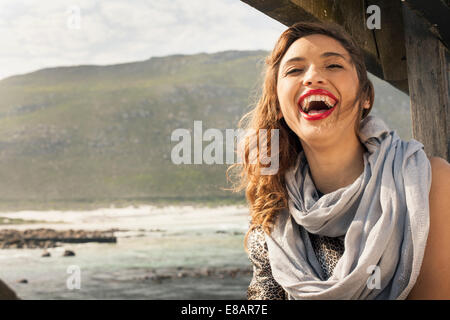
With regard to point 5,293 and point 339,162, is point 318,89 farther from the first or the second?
point 5,293

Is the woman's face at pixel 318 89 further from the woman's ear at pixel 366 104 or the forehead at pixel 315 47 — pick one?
the woman's ear at pixel 366 104

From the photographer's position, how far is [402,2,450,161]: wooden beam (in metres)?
3.47

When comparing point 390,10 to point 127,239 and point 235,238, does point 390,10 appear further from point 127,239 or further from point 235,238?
point 127,239

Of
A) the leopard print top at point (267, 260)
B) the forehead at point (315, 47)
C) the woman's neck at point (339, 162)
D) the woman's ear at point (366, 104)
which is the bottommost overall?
the leopard print top at point (267, 260)

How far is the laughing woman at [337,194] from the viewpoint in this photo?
6.99 feet

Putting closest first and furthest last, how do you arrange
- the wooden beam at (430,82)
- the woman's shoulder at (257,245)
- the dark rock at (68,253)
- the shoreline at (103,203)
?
the woman's shoulder at (257,245) → the wooden beam at (430,82) → the dark rock at (68,253) → the shoreline at (103,203)

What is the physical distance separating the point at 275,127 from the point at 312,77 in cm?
46

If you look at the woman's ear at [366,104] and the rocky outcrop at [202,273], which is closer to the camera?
the woman's ear at [366,104]

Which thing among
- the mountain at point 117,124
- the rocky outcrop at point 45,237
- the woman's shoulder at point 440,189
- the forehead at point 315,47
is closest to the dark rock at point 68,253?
the rocky outcrop at point 45,237

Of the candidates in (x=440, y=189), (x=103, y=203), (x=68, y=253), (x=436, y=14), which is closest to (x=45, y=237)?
(x=68, y=253)

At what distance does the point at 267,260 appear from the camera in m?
2.54

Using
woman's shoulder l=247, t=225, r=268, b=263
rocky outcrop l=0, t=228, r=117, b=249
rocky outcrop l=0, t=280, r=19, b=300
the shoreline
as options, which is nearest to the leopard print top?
woman's shoulder l=247, t=225, r=268, b=263

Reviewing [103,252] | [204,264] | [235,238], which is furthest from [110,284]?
[235,238]
